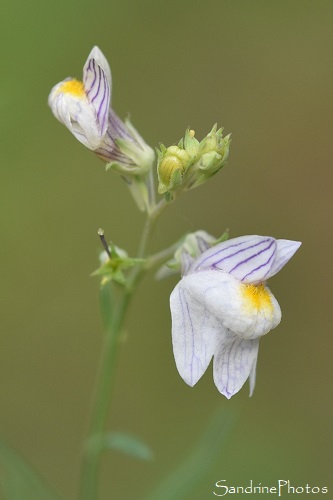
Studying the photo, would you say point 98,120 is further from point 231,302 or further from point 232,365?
point 232,365

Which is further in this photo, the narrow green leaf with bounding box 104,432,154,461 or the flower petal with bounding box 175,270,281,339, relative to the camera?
the narrow green leaf with bounding box 104,432,154,461

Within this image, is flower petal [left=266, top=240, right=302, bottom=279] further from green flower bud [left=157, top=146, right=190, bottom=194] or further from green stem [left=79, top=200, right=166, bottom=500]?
green stem [left=79, top=200, right=166, bottom=500]

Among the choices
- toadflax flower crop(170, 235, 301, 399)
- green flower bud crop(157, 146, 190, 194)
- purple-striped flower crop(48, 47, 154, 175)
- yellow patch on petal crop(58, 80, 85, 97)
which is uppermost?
yellow patch on petal crop(58, 80, 85, 97)

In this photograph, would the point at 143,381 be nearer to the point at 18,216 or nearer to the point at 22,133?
the point at 18,216

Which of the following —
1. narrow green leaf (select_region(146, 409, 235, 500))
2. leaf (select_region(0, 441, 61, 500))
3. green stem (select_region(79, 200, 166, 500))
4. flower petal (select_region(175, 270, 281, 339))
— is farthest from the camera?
narrow green leaf (select_region(146, 409, 235, 500))

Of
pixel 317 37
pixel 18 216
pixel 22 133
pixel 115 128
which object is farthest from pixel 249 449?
pixel 317 37

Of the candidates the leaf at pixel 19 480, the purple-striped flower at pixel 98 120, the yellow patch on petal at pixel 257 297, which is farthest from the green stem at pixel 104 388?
the yellow patch on petal at pixel 257 297

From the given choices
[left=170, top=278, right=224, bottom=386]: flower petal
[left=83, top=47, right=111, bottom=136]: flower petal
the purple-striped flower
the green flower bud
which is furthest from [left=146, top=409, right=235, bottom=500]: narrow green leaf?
[left=83, top=47, right=111, bottom=136]: flower petal

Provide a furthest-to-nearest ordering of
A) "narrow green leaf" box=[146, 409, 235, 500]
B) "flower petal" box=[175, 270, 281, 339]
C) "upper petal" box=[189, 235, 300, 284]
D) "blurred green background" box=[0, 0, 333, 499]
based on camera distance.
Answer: "blurred green background" box=[0, 0, 333, 499], "narrow green leaf" box=[146, 409, 235, 500], "upper petal" box=[189, 235, 300, 284], "flower petal" box=[175, 270, 281, 339]
